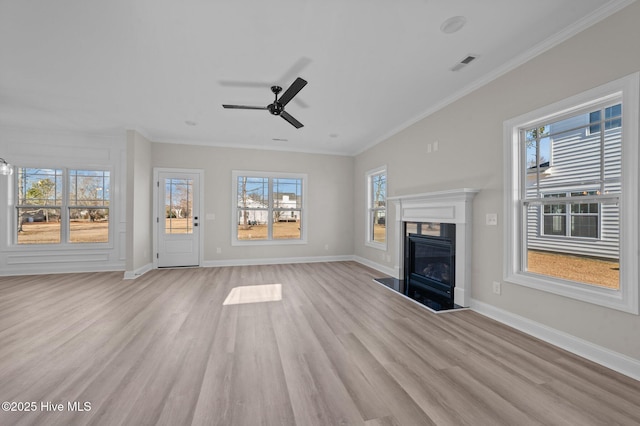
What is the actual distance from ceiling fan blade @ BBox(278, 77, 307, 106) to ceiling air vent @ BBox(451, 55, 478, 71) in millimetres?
→ 1685

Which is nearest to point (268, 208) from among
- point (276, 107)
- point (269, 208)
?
point (269, 208)

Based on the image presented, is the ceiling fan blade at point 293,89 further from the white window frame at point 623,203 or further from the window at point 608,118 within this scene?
the window at point 608,118

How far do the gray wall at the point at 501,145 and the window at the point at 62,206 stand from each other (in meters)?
6.18

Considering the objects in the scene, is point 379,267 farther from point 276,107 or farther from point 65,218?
point 65,218

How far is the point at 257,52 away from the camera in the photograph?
2664mm

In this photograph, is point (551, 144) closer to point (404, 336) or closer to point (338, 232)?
point (404, 336)

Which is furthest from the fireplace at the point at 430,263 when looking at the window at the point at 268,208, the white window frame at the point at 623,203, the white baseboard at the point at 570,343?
the window at the point at 268,208

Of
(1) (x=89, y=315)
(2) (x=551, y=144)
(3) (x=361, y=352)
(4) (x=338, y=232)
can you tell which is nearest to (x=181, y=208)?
(1) (x=89, y=315)

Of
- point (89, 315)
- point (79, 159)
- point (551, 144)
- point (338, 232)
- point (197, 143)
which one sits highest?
point (197, 143)

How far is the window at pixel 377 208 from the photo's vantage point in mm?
5655

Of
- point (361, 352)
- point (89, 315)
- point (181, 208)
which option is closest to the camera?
point (361, 352)

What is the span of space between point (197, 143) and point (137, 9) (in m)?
4.01

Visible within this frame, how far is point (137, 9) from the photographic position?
2107mm

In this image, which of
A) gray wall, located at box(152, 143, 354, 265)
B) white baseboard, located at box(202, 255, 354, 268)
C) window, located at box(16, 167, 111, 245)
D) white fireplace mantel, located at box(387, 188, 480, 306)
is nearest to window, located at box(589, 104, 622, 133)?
white fireplace mantel, located at box(387, 188, 480, 306)
